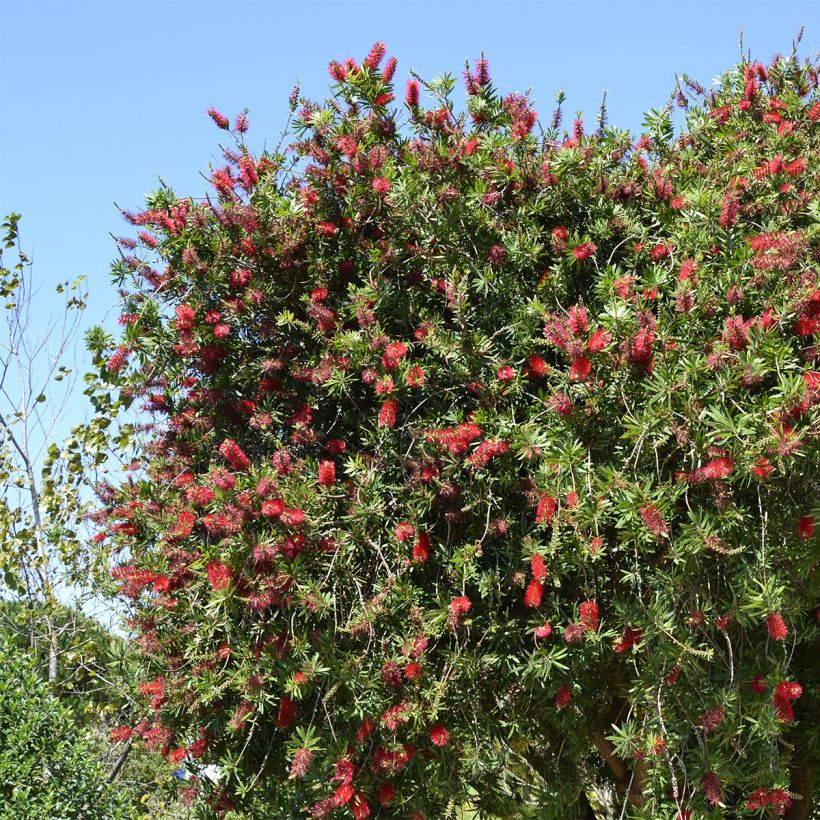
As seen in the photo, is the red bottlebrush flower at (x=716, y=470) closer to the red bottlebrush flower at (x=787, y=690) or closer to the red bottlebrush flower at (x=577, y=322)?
the red bottlebrush flower at (x=577, y=322)

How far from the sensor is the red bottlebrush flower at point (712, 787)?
3705 mm

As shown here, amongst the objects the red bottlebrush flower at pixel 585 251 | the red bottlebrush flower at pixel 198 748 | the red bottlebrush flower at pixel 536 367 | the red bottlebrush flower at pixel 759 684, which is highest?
the red bottlebrush flower at pixel 585 251

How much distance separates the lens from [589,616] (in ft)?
12.5

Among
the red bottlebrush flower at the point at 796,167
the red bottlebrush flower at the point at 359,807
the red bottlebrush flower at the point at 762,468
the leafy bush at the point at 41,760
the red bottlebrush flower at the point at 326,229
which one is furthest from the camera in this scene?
the leafy bush at the point at 41,760

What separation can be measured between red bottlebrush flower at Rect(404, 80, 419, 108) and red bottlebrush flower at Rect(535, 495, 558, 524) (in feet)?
6.84

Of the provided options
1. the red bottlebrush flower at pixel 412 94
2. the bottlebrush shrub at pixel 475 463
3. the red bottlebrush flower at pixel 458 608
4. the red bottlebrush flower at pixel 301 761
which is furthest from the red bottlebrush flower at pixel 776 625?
the red bottlebrush flower at pixel 412 94

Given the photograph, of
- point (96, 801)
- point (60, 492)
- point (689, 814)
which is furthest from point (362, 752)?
point (60, 492)

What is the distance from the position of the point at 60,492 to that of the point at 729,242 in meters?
6.25

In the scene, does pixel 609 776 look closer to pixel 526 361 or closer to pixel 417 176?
pixel 526 361

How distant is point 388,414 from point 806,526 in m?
1.70

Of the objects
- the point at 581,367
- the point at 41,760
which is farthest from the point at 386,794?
the point at 41,760

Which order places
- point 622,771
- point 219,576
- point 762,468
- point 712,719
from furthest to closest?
point 622,771
point 219,576
point 712,719
point 762,468

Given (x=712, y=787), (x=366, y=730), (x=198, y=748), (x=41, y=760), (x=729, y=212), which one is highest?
(x=729, y=212)

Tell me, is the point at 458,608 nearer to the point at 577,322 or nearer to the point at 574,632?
the point at 574,632
